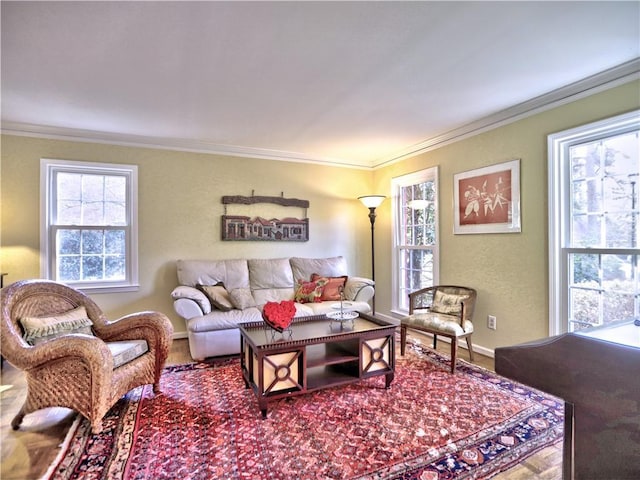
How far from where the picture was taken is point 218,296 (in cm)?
336

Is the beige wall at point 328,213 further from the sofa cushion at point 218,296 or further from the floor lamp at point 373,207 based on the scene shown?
the sofa cushion at point 218,296

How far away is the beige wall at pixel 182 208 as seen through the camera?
331 cm

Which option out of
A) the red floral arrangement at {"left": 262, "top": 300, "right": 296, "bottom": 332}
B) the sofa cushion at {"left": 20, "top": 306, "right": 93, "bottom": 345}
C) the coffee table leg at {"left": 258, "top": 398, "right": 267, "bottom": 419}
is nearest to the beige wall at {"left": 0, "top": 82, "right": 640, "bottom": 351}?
the sofa cushion at {"left": 20, "top": 306, "right": 93, "bottom": 345}

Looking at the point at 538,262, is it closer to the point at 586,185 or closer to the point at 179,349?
the point at 586,185

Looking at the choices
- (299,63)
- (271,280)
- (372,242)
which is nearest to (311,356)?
(271,280)

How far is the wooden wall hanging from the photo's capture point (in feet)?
13.6

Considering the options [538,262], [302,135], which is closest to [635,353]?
[538,262]

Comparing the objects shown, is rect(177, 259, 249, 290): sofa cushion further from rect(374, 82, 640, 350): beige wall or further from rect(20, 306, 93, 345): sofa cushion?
rect(374, 82, 640, 350): beige wall

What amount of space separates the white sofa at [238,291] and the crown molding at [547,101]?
6.42ft

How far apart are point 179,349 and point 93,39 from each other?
9.37 ft

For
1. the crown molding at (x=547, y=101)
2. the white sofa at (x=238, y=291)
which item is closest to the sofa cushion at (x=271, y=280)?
the white sofa at (x=238, y=291)

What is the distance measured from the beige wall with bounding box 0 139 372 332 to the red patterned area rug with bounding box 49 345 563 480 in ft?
5.57

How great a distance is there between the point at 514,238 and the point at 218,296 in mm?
2988

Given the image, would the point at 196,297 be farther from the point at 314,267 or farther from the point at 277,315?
the point at 314,267
